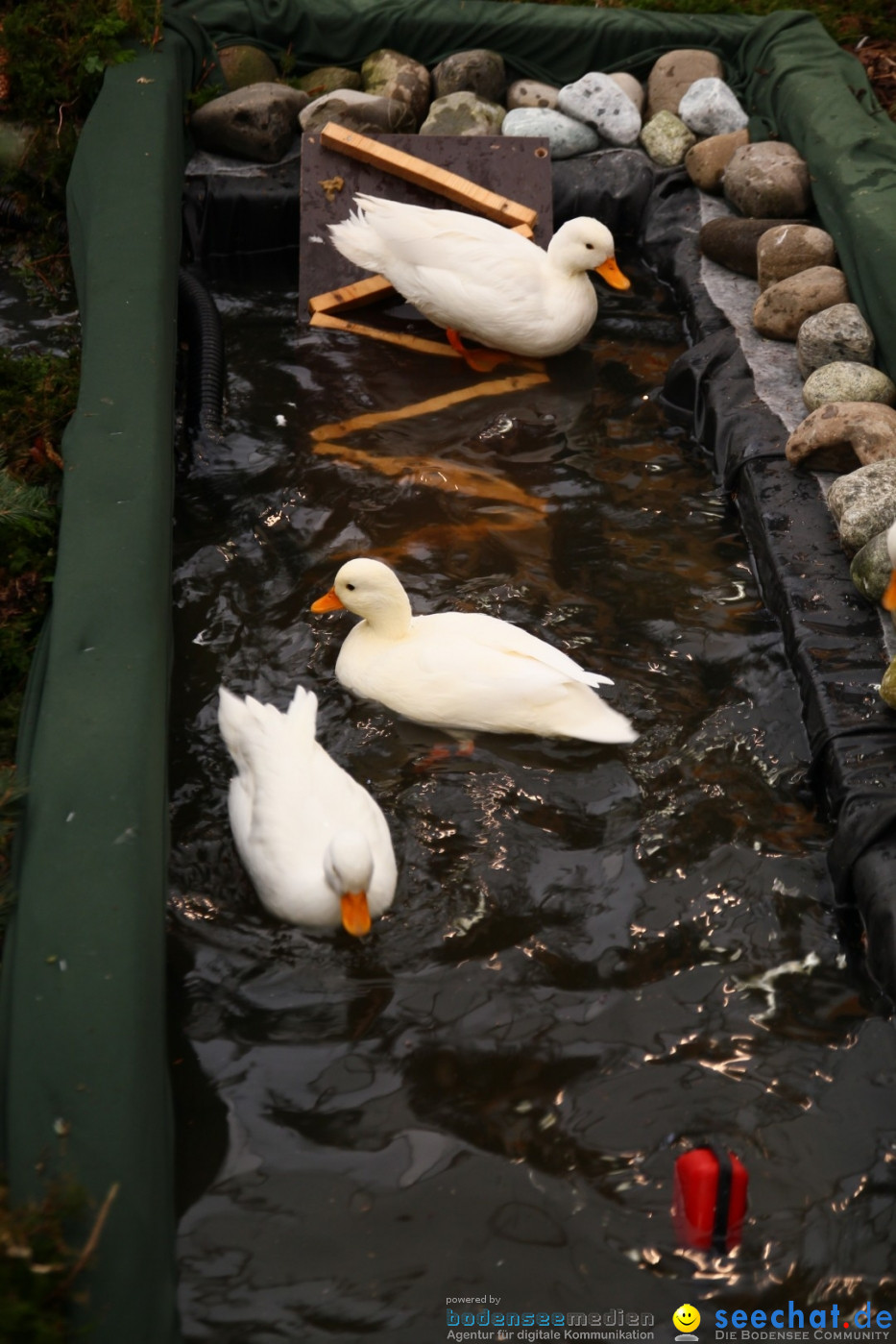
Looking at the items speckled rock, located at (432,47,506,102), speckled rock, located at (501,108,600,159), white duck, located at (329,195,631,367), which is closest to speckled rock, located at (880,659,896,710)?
white duck, located at (329,195,631,367)

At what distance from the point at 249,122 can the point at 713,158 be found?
101 inches

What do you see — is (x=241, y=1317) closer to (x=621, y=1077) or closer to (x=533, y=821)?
(x=621, y=1077)

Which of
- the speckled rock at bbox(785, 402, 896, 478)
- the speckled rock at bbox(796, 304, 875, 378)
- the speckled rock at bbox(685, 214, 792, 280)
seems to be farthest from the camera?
the speckled rock at bbox(685, 214, 792, 280)

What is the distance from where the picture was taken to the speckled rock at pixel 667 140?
7.02 meters

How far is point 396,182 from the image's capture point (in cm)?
650

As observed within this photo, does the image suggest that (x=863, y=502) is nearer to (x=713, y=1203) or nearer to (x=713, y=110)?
(x=713, y=1203)

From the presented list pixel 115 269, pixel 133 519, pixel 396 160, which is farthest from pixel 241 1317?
pixel 396 160

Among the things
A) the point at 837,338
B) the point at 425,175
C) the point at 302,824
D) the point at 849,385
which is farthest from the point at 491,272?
the point at 302,824

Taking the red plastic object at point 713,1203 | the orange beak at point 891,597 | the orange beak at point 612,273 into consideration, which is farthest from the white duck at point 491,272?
the red plastic object at point 713,1203

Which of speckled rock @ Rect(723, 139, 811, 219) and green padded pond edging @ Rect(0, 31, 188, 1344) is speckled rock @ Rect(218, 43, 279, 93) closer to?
speckled rock @ Rect(723, 139, 811, 219)

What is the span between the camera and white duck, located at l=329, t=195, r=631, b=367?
19.0 feet

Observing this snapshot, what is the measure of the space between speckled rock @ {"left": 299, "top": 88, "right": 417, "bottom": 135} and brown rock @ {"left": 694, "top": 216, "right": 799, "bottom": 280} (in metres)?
1.98

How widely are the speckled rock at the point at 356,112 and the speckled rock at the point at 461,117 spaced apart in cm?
19

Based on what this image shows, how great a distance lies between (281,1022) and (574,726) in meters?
1.33
